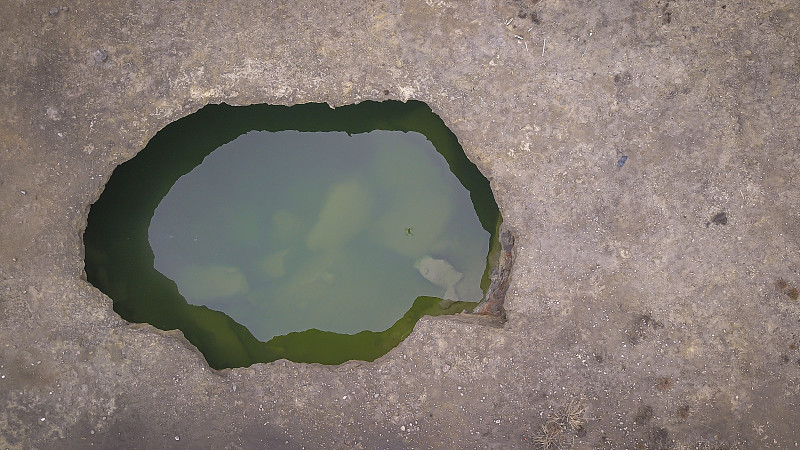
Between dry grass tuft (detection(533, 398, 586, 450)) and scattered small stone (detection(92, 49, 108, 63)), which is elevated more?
scattered small stone (detection(92, 49, 108, 63))

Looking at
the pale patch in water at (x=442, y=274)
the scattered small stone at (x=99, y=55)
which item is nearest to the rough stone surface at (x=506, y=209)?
the scattered small stone at (x=99, y=55)

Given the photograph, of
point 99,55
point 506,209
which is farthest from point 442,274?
point 99,55

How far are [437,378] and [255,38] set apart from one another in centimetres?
316

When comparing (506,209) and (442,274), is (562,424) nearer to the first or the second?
(442,274)

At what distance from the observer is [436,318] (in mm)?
4219

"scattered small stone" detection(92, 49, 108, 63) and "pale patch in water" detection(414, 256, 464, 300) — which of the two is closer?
"scattered small stone" detection(92, 49, 108, 63)

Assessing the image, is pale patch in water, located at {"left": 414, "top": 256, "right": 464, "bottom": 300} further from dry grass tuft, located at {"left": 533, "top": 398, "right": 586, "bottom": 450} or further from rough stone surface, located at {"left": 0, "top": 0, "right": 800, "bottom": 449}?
dry grass tuft, located at {"left": 533, "top": 398, "right": 586, "bottom": 450}

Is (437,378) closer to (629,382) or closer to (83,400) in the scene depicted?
(629,382)

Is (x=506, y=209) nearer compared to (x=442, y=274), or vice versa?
(x=506, y=209)

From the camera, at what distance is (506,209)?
4.22 meters

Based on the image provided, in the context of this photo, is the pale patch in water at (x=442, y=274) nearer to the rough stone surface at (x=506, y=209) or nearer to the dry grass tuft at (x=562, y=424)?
the rough stone surface at (x=506, y=209)

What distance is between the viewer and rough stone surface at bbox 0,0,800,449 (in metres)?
4.14

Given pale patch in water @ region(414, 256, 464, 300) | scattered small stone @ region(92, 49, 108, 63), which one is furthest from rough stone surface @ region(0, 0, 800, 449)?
pale patch in water @ region(414, 256, 464, 300)

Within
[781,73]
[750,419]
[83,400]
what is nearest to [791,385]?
[750,419]
